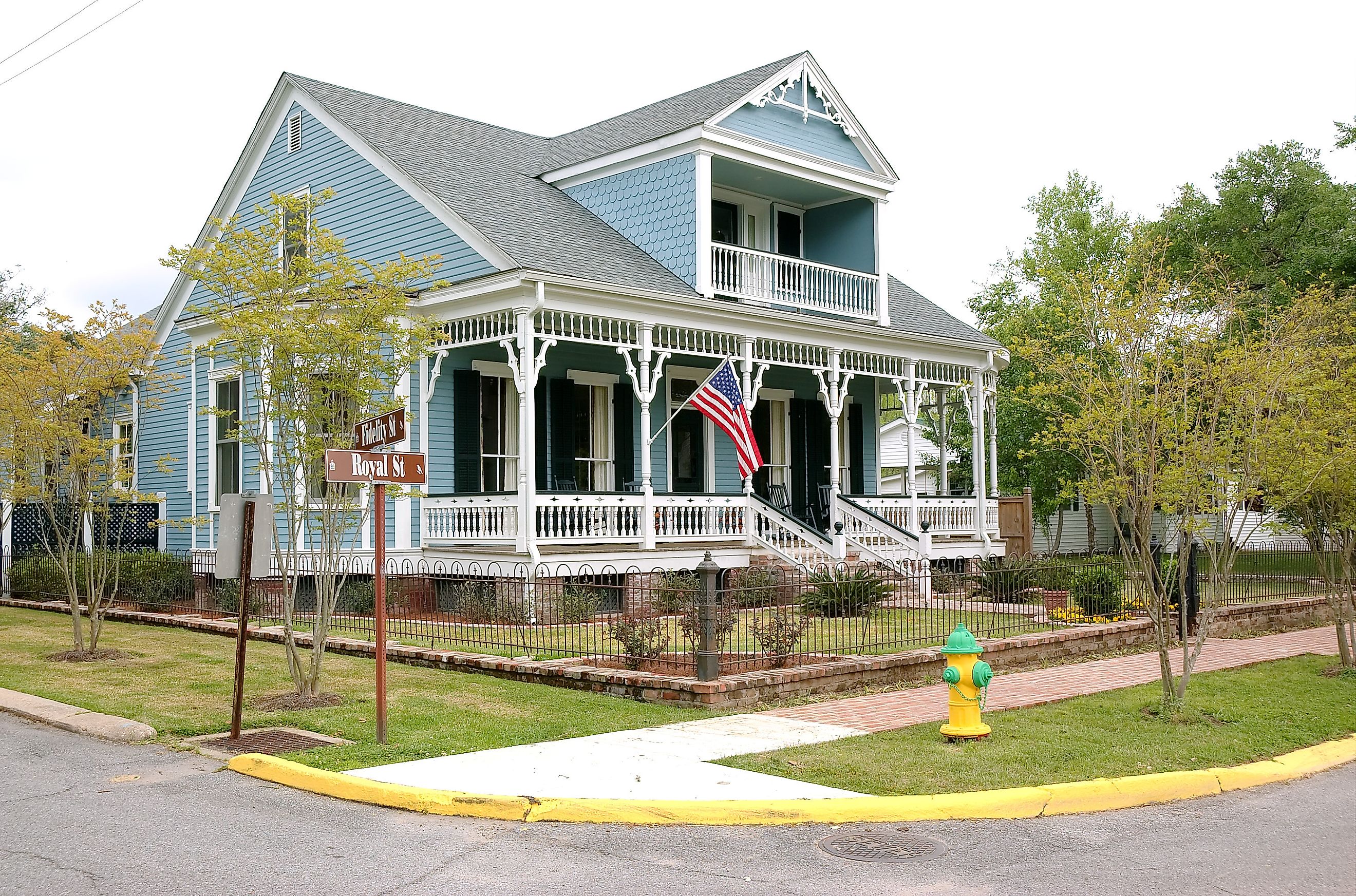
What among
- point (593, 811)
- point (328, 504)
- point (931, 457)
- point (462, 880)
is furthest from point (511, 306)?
point (931, 457)

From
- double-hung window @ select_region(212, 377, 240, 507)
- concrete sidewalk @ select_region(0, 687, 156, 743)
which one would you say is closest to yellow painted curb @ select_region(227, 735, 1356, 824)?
concrete sidewalk @ select_region(0, 687, 156, 743)

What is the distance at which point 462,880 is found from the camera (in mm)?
5980

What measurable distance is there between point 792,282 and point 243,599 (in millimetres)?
14325

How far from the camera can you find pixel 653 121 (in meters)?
23.2

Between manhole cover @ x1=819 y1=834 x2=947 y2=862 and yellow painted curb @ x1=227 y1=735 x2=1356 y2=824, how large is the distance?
13.2 inches

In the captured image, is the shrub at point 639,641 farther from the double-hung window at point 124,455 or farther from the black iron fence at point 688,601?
the double-hung window at point 124,455

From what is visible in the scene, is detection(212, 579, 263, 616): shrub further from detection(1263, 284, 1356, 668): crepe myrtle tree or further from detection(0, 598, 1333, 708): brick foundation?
detection(1263, 284, 1356, 668): crepe myrtle tree

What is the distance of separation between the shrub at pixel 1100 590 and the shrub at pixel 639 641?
6.95 meters

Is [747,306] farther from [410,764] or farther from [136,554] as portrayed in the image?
[410,764]

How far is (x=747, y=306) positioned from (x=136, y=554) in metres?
11.2

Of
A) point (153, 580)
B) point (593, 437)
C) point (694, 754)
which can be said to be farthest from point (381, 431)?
point (153, 580)

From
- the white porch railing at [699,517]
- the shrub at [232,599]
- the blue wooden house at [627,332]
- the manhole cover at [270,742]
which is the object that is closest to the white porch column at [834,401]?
the blue wooden house at [627,332]

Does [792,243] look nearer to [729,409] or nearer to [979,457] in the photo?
[979,457]

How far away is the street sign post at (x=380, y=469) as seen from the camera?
8.96 meters
